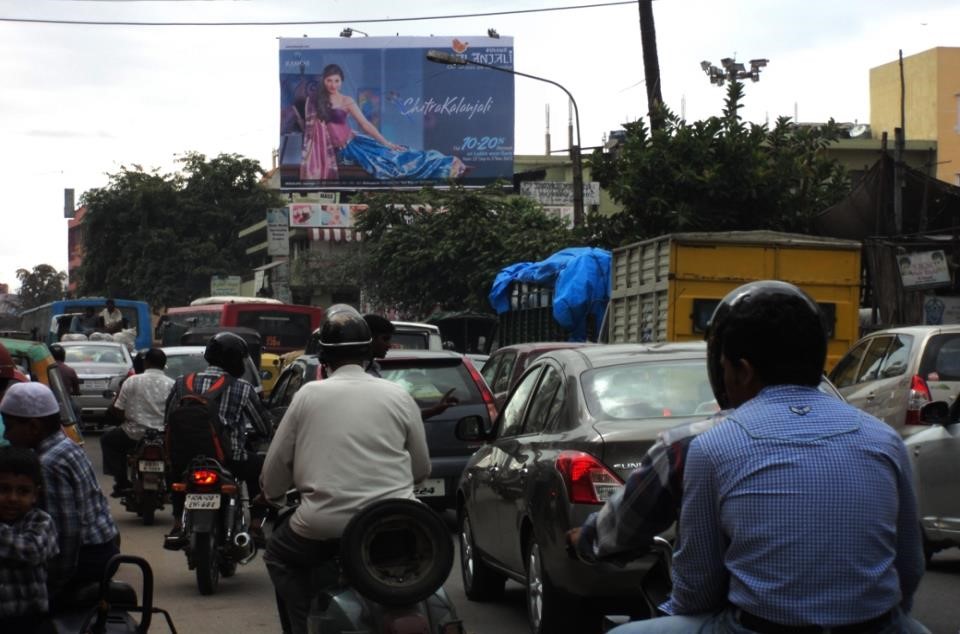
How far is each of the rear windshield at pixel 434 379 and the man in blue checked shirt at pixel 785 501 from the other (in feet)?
31.6

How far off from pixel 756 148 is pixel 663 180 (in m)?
1.59

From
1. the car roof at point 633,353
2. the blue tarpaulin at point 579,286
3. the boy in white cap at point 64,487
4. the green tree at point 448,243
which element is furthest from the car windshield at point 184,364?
Answer: the boy in white cap at point 64,487

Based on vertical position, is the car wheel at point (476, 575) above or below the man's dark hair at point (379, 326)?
below

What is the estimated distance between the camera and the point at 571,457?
7055mm

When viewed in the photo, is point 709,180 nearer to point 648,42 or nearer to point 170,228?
point 648,42

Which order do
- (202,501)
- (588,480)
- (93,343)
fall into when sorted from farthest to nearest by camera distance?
1. (93,343)
2. (202,501)
3. (588,480)

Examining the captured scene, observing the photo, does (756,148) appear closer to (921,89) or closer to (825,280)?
(825,280)

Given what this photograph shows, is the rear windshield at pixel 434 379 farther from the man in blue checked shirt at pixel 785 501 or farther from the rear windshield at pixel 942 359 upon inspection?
the man in blue checked shirt at pixel 785 501

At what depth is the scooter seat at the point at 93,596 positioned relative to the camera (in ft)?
17.1

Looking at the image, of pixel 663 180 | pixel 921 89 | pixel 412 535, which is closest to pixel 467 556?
pixel 412 535

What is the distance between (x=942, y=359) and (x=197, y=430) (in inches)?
243

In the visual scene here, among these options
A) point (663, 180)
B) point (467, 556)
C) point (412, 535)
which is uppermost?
point (663, 180)

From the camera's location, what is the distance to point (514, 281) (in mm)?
27969

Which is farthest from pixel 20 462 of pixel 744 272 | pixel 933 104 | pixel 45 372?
pixel 933 104
